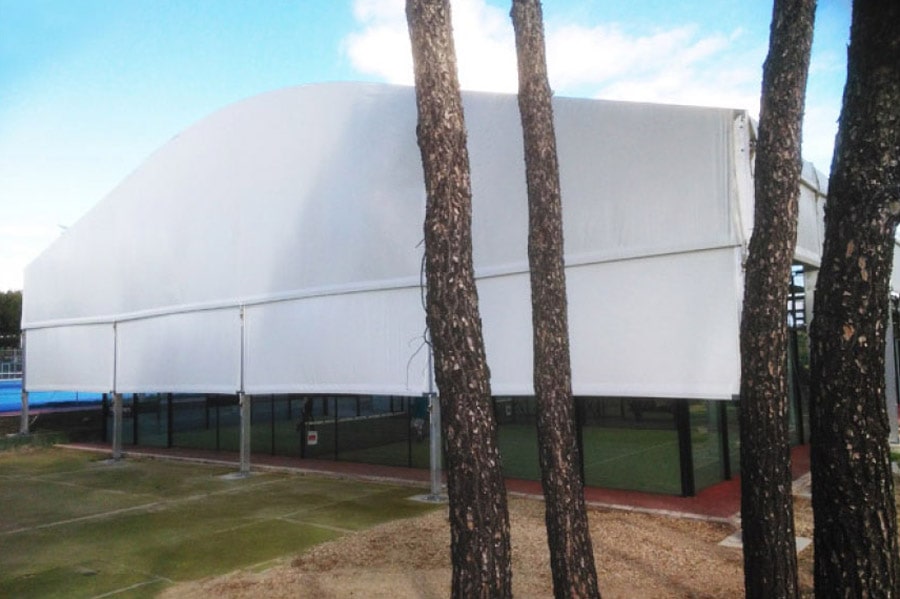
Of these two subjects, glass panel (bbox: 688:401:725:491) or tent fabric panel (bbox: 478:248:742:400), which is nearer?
tent fabric panel (bbox: 478:248:742:400)

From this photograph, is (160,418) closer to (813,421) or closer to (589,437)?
(589,437)

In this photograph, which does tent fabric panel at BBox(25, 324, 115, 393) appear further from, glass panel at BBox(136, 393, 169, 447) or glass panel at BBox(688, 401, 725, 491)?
glass panel at BBox(688, 401, 725, 491)

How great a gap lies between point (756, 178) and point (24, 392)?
62.8ft

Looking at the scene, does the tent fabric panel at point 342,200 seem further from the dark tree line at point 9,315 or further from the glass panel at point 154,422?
the dark tree line at point 9,315

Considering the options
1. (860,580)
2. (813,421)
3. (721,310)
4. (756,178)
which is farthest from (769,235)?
(721,310)

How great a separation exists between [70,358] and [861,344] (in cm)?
1817

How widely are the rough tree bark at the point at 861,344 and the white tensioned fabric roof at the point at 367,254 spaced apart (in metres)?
4.25

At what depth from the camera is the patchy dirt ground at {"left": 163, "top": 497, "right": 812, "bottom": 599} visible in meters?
6.29

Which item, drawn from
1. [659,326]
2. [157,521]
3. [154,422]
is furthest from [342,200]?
[154,422]

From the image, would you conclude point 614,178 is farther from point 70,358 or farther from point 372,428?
point 70,358

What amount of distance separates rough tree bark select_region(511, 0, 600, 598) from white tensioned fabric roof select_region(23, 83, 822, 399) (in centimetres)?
344

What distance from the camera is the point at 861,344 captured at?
368 cm

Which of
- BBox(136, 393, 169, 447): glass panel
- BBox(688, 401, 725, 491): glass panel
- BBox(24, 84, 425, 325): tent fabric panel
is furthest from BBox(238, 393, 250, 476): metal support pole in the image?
BBox(688, 401, 725, 491): glass panel

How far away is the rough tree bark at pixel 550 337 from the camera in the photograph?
497 centimetres
